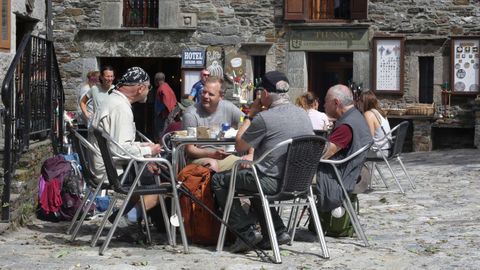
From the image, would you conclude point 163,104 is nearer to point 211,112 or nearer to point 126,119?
point 211,112

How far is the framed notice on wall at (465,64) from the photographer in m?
17.7

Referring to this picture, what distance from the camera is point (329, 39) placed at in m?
18.6

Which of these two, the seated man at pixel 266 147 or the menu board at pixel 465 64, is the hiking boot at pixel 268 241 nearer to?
the seated man at pixel 266 147

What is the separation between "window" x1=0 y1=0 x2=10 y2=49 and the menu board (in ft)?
28.4

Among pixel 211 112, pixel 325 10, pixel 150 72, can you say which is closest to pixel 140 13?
pixel 150 72

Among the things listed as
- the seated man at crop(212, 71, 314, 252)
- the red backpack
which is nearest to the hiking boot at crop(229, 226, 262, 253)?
the seated man at crop(212, 71, 314, 252)

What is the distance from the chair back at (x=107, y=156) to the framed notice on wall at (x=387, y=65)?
12.5 metres

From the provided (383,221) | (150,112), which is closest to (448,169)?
(383,221)

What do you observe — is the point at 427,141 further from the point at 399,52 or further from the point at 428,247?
the point at 428,247

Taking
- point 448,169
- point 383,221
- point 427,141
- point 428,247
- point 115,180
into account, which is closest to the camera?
point 115,180

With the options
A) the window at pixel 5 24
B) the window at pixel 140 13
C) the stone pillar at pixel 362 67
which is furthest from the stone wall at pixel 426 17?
the window at pixel 5 24

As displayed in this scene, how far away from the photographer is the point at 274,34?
18.9 meters

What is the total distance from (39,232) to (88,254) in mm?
1243

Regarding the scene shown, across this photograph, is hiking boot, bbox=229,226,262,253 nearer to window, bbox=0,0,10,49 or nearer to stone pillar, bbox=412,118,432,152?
window, bbox=0,0,10,49
